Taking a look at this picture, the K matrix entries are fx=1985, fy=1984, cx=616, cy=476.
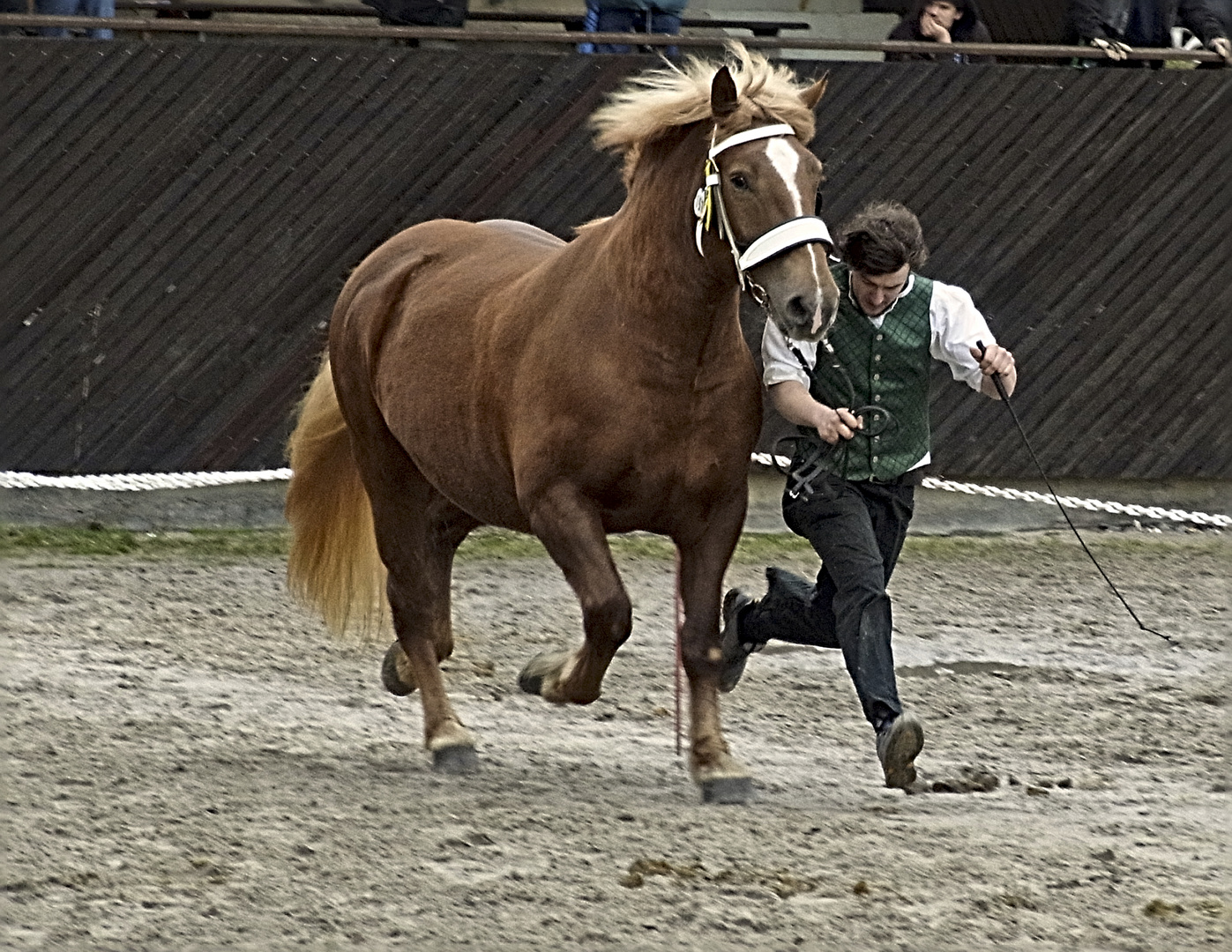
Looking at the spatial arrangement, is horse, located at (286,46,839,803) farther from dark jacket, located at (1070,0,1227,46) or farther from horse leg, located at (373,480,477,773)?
dark jacket, located at (1070,0,1227,46)

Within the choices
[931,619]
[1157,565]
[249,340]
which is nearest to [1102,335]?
[1157,565]

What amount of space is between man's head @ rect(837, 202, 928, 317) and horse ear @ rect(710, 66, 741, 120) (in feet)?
1.65

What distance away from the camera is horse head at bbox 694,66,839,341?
4.78 metres

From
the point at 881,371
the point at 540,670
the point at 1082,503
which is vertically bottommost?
the point at 1082,503

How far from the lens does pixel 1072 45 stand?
10.4m

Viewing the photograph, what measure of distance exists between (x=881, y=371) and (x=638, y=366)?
2.35 ft

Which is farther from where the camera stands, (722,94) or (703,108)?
(703,108)

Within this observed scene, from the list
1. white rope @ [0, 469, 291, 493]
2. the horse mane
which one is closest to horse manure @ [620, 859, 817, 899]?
the horse mane

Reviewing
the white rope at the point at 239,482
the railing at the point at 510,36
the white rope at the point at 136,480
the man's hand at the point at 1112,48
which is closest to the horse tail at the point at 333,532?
the white rope at the point at 239,482

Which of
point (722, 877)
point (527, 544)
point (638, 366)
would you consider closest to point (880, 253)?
point (638, 366)

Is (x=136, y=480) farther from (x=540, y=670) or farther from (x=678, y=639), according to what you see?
(x=678, y=639)

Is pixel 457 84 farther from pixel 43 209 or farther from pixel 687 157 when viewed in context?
pixel 687 157

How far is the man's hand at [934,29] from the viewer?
33.9ft

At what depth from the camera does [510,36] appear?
9.81 m
